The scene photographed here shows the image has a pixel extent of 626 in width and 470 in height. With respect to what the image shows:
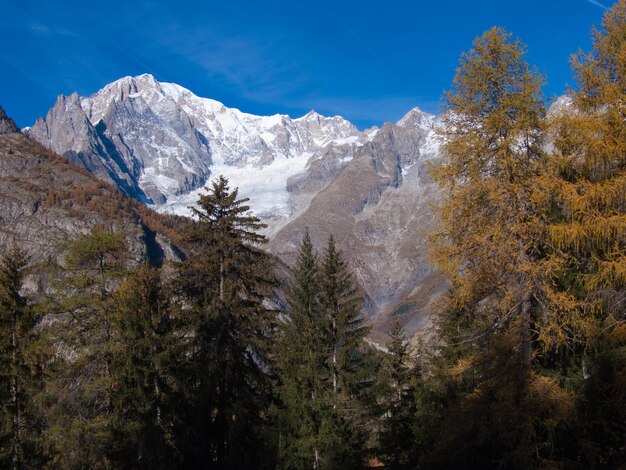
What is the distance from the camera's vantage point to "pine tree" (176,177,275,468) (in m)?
18.9

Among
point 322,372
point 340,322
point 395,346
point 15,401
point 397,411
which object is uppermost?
point 340,322

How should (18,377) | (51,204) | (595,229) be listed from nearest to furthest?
(595,229)
(18,377)
(51,204)

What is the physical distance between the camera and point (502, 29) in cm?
1132

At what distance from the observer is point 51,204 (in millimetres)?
144500

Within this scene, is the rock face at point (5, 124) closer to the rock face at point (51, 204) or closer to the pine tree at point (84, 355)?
the rock face at point (51, 204)

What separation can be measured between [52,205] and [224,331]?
145m

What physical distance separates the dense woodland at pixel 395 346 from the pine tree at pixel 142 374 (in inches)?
3.0

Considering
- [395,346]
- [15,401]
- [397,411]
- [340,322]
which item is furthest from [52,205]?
[15,401]

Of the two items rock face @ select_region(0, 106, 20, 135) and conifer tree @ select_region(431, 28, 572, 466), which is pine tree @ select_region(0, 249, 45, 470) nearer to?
conifer tree @ select_region(431, 28, 572, 466)

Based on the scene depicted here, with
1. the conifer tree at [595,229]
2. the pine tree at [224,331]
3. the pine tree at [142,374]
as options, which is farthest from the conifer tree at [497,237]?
the pine tree at [142,374]

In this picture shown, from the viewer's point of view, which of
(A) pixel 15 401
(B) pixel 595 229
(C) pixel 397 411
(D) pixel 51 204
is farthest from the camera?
(D) pixel 51 204

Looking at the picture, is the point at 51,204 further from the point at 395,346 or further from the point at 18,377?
the point at 18,377

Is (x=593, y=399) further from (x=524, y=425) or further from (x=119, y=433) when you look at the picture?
(x=119, y=433)

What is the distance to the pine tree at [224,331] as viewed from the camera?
18891 mm
